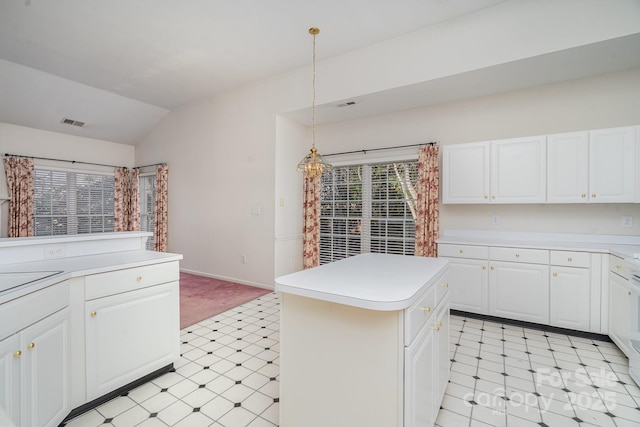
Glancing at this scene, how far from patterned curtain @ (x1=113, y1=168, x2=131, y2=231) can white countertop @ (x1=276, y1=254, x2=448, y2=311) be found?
661cm

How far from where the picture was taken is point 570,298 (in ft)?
9.73

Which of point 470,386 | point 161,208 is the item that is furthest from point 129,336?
point 161,208

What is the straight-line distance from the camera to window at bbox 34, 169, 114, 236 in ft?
18.9

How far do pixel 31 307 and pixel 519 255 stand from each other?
3959 mm

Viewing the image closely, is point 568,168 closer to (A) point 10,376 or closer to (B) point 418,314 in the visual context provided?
(B) point 418,314

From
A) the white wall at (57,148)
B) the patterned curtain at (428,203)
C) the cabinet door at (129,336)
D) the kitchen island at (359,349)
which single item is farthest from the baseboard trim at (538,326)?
the white wall at (57,148)

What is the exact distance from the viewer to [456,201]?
3709 millimetres

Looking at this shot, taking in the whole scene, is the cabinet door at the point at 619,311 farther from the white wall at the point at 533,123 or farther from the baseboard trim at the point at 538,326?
the white wall at the point at 533,123

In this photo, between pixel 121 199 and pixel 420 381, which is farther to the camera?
pixel 121 199

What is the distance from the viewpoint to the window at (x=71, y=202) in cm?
575

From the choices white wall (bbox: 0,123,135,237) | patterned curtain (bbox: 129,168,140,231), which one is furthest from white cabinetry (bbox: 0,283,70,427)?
patterned curtain (bbox: 129,168,140,231)

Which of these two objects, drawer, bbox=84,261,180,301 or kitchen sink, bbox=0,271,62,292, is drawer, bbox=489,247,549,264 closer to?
drawer, bbox=84,261,180,301

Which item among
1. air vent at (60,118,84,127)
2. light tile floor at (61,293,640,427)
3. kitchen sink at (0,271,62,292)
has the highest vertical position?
air vent at (60,118,84,127)

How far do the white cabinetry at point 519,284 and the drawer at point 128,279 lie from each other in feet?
10.7
